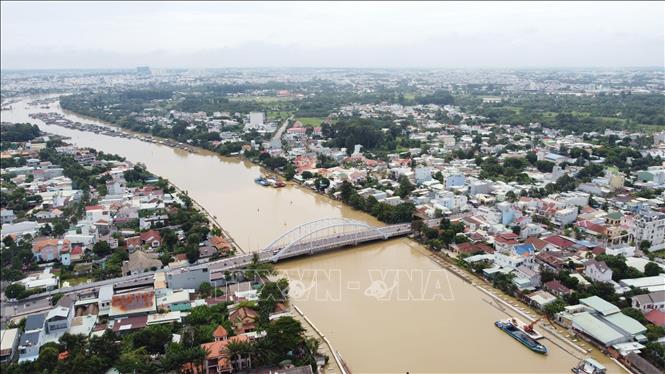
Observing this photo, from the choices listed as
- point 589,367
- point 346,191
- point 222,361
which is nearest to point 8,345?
point 222,361

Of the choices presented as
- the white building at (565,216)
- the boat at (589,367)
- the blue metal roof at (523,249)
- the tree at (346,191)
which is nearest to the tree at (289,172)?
the tree at (346,191)

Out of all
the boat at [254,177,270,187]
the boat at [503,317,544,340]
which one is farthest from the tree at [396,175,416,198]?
the boat at [503,317,544,340]

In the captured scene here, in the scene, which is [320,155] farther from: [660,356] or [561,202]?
[660,356]

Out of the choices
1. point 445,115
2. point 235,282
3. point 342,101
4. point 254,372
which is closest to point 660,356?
point 254,372

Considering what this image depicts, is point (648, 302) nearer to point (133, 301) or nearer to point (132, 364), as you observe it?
point (132, 364)

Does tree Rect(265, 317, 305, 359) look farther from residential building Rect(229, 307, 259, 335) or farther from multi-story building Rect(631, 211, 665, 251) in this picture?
multi-story building Rect(631, 211, 665, 251)

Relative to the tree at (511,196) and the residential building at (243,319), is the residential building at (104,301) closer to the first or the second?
the residential building at (243,319)
